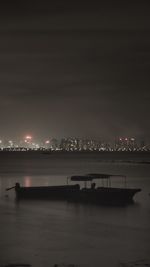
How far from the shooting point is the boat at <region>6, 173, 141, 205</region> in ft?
99.2

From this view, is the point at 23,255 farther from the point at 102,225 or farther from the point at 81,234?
the point at 102,225

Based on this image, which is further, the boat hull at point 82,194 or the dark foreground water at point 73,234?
the boat hull at point 82,194

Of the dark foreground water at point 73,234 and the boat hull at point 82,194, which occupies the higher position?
the boat hull at point 82,194

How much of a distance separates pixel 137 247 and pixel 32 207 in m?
12.4

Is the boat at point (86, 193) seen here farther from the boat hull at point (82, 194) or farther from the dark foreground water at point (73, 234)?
the dark foreground water at point (73, 234)

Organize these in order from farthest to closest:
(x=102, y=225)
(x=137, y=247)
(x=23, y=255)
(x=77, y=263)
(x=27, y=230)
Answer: (x=102, y=225), (x=27, y=230), (x=137, y=247), (x=23, y=255), (x=77, y=263)

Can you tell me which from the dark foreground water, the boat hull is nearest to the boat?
the boat hull

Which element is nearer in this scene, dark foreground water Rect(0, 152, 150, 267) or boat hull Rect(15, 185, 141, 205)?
dark foreground water Rect(0, 152, 150, 267)

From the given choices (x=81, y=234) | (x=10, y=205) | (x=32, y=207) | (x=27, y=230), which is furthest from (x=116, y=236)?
(x=10, y=205)

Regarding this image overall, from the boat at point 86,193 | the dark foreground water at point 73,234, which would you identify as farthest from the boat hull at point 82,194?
the dark foreground water at point 73,234

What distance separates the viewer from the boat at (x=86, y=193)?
30.2 m

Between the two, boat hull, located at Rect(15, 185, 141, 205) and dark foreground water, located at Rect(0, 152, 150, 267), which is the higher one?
boat hull, located at Rect(15, 185, 141, 205)

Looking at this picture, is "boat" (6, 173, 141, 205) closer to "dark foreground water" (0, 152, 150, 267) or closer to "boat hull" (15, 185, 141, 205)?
"boat hull" (15, 185, 141, 205)

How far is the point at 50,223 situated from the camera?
75.6 feet
